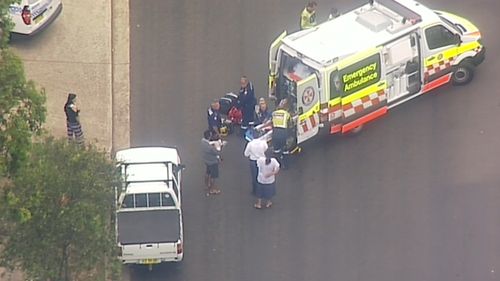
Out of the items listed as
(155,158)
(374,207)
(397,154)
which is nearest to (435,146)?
(397,154)

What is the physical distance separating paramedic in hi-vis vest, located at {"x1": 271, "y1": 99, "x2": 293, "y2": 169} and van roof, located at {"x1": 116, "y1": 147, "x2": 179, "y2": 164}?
82.7 inches

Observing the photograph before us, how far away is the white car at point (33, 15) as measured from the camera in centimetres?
2608

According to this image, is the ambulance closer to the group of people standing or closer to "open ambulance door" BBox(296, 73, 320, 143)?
"open ambulance door" BBox(296, 73, 320, 143)

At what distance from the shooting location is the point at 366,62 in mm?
23906

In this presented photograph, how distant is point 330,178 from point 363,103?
1839mm

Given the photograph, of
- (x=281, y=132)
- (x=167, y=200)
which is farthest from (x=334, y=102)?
(x=167, y=200)

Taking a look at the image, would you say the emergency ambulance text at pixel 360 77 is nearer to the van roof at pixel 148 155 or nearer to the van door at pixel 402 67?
the van door at pixel 402 67

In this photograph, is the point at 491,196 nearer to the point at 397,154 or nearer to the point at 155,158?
the point at 397,154

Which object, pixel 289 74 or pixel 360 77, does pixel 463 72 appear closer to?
pixel 360 77

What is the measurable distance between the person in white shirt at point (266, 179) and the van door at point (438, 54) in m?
4.43

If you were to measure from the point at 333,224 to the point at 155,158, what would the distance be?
3.65 m

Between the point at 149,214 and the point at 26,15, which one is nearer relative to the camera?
the point at 149,214

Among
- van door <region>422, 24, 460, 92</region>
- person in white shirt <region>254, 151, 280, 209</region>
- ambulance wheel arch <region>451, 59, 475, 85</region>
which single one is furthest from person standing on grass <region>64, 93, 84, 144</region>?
ambulance wheel arch <region>451, 59, 475, 85</region>

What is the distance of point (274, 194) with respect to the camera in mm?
22875
